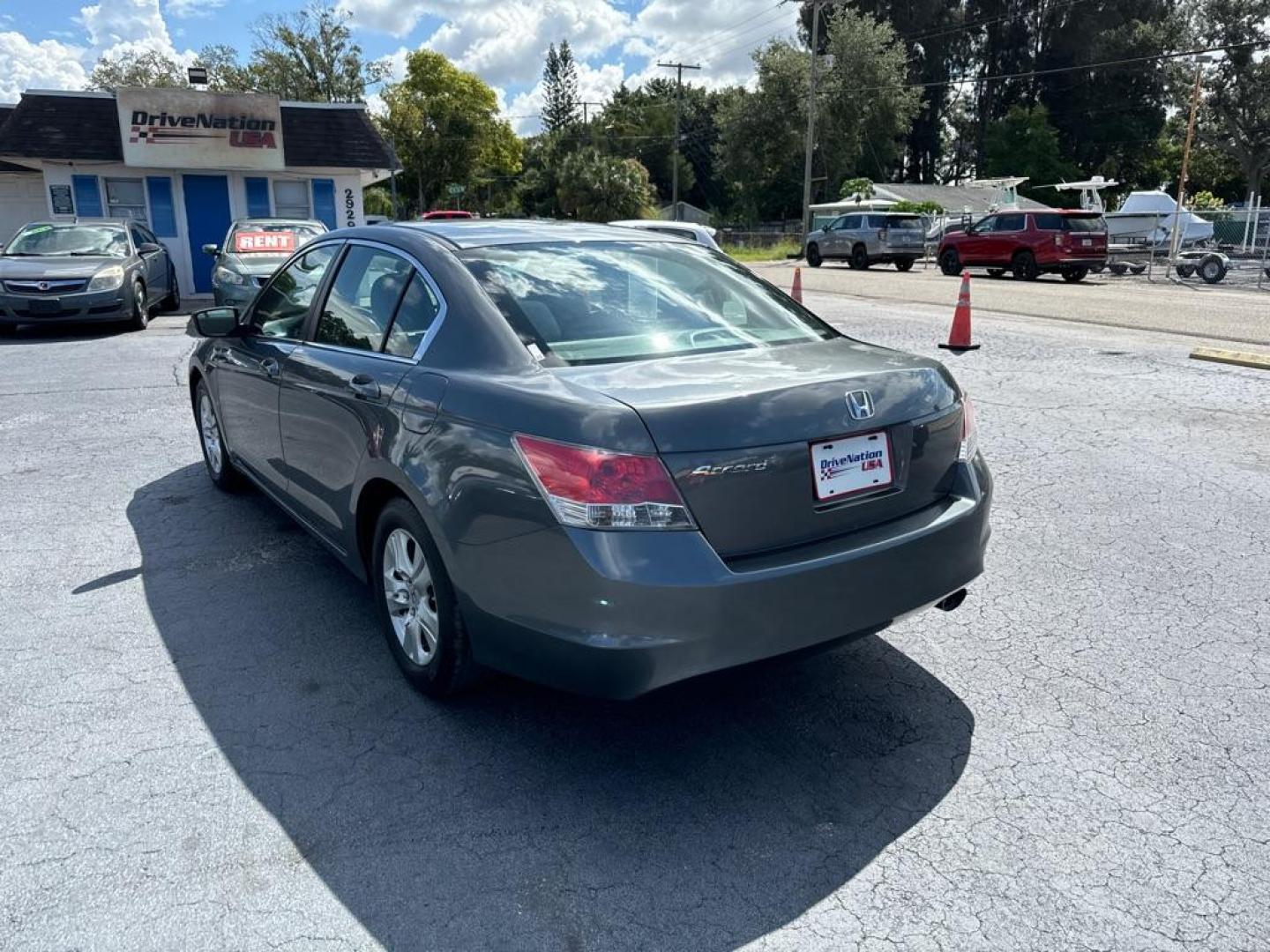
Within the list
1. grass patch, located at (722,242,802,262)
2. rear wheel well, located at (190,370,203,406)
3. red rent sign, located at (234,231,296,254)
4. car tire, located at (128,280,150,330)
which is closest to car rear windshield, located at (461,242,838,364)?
rear wheel well, located at (190,370,203,406)

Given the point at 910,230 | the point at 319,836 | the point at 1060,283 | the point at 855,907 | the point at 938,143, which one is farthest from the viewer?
the point at 938,143

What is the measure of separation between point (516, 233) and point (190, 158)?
19.5m

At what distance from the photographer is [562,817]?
2730mm

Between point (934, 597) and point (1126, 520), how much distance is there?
2662 mm

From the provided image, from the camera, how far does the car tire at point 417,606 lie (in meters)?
3.08

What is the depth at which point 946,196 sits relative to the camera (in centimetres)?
5662

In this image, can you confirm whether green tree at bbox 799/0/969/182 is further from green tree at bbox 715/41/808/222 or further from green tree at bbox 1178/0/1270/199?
green tree at bbox 1178/0/1270/199

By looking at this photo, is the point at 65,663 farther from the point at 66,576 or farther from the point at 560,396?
the point at 560,396

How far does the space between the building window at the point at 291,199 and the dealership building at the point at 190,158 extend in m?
0.02

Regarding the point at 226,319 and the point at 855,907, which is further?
the point at 226,319

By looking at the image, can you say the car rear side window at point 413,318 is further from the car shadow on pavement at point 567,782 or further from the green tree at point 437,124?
the green tree at point 437,124

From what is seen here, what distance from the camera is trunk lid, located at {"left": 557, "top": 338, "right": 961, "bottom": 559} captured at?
8.64ft

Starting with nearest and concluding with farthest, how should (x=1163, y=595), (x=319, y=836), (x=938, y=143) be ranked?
1. (x=319, y=836)
2. (x=1163, y=595)
3. (x=938, y=143)

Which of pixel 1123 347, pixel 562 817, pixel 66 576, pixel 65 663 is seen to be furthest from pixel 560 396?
pixel 1123 347
